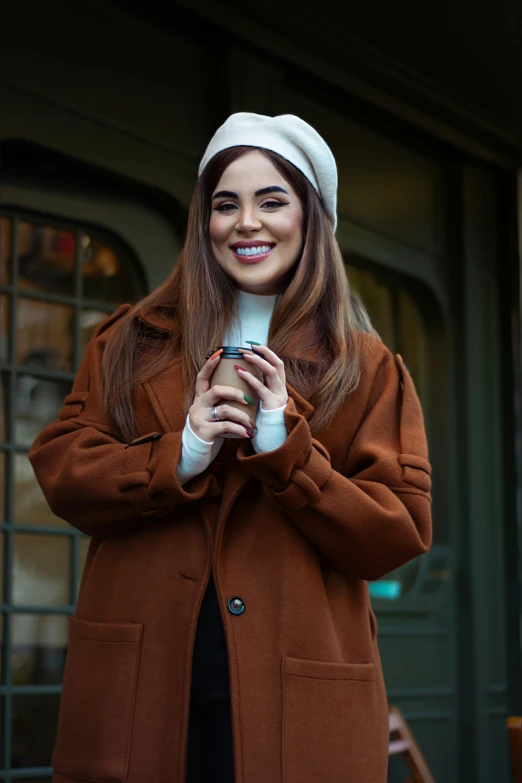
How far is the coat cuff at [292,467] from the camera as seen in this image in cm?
189

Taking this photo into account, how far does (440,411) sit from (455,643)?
1172 mm

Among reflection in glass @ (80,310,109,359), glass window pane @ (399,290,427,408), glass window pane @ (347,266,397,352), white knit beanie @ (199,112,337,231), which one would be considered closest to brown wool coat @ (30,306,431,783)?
white knit beanie @ (199,112,337,231)

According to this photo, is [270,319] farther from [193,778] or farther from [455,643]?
[455,643]

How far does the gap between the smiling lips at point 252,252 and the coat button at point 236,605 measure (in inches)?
25.9

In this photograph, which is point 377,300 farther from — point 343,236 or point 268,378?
point 268,378

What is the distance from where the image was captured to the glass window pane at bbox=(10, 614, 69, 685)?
148 inches

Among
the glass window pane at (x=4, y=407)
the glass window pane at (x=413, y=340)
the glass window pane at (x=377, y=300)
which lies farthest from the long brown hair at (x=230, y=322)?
the glass window pane at (x=413, y=340)

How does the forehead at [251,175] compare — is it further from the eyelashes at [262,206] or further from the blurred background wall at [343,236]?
the blurred background wall at [343,236]

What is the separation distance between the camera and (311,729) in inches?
76.3

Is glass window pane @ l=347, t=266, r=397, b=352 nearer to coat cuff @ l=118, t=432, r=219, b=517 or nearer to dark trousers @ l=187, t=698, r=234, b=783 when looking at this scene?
coat cuff @ l=118, t=432, r=219, b=517

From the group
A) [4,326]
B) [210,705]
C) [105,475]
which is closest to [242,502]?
[105,475]

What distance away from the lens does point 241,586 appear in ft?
6.48

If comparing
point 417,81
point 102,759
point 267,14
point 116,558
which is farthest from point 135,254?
point 102,759

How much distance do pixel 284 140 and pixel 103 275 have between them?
204cm
